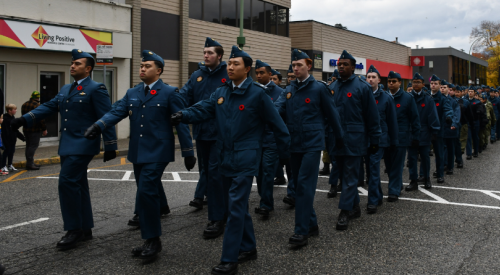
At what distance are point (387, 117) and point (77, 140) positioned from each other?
4.48m

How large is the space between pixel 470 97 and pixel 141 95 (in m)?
13.0

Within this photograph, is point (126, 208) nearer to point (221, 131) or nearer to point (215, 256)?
point (215, 256)

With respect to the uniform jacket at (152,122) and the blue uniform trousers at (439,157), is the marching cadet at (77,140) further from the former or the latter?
the blue uniform trousers at (439,157)

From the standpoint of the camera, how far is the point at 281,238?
232 inches

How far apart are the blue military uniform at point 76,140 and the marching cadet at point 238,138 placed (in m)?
1.27

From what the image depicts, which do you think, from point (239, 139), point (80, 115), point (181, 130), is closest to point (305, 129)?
A: point (239, 139)

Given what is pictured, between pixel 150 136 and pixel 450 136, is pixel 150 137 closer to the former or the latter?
pixel 150 136

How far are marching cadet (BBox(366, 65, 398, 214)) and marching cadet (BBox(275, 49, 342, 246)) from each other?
1.72 meters

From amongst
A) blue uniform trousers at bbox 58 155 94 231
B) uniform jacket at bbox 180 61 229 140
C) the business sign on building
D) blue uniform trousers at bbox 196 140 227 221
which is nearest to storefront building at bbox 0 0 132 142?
the business sign on building

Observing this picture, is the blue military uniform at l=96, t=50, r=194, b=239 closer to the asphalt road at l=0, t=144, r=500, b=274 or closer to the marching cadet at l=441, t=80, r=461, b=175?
the asphalt road at l=0, t=144, r=500, b=274

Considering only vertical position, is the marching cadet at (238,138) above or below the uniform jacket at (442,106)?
below

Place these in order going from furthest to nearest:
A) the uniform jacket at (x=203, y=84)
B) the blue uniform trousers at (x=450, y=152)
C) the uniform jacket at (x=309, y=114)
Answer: the blue uniform trousers at (x=450, y=152)
the uniform jacket at (x=203, y=84)
the uniform jacket at (x=309, y=114)

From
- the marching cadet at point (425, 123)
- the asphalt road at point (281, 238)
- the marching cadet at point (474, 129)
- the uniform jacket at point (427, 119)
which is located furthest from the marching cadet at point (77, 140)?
the marching cadet at point (474, 129)

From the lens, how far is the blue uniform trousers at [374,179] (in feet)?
24.4
